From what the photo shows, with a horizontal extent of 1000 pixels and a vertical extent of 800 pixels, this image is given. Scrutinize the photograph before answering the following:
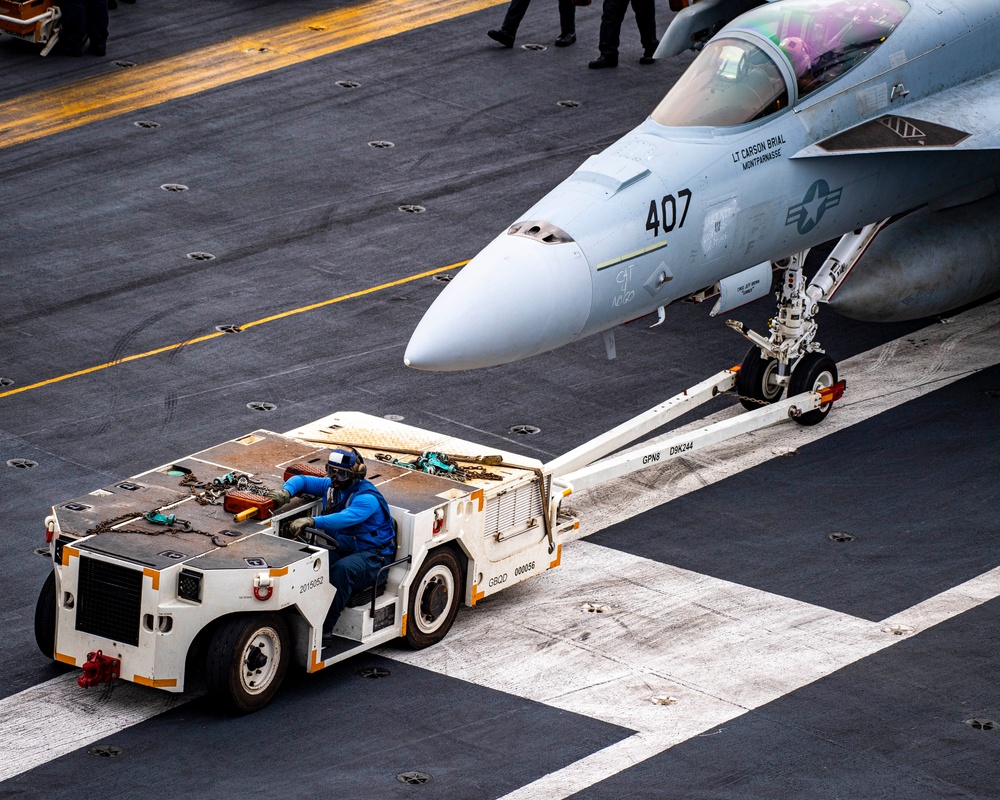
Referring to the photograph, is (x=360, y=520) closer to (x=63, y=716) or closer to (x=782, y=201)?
(x=63, y=716)

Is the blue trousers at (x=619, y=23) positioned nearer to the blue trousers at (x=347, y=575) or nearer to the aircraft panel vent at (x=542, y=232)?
the aircraft panel vent at (x=542, y=232)

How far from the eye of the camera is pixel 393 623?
13445mm

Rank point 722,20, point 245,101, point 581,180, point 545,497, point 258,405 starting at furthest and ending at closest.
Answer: point 245,101 < point 722,20 < point 258,405 < point 581,180 < point 545,497

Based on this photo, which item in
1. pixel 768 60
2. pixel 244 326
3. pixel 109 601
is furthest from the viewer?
pixel 244 326

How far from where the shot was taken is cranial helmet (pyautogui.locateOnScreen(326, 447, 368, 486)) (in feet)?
43.0

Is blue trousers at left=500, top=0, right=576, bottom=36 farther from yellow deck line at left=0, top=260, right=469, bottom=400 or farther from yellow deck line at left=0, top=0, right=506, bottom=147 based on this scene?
yellow deck line at left=0, top=260, right=469, bottom=400

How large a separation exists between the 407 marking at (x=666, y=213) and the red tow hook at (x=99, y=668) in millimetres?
5555

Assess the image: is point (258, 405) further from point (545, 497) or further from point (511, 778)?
point (511, 778)

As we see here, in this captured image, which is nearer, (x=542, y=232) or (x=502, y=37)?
(x=542, y=232)

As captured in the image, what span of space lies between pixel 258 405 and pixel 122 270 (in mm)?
3883

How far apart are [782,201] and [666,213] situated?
1.39 metres

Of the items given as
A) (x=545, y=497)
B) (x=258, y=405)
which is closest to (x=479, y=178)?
(x=258, y=405)

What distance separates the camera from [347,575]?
12.9 metres

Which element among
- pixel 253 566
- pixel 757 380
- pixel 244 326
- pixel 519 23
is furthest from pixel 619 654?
pixel 519 23
